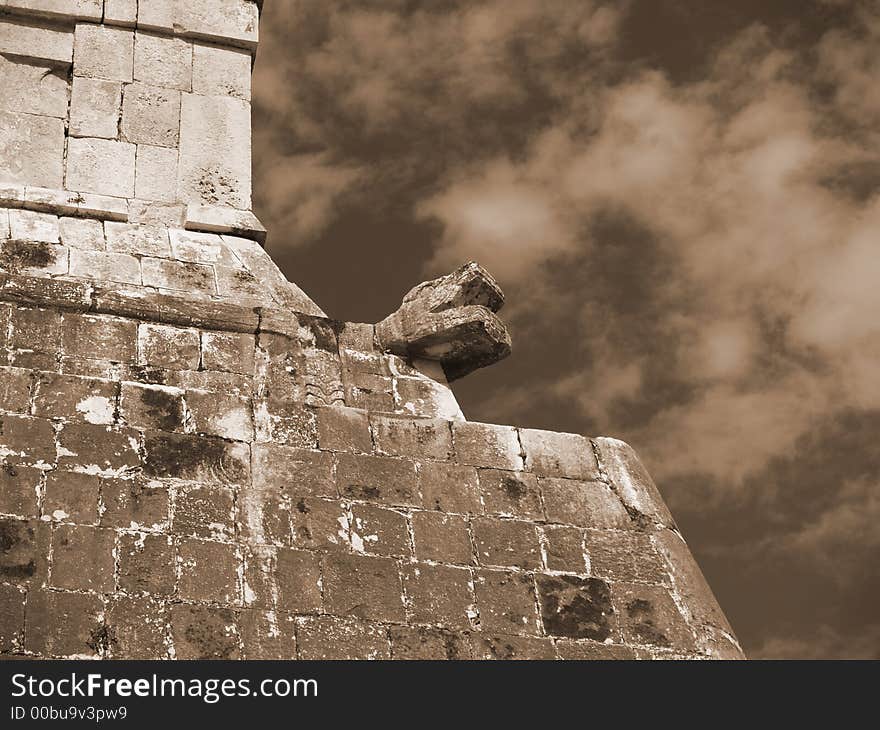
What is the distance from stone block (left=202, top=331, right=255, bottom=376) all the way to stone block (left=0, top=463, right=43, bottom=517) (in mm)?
1321

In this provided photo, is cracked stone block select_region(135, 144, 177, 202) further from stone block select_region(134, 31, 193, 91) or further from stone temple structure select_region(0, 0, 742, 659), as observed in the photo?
stone block select_region(134, 31, 193, 91)

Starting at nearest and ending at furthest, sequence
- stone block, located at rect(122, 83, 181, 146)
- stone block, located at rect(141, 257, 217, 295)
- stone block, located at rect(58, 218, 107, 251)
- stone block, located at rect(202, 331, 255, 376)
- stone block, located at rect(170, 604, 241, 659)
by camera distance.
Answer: stone block, located at rect(170, 604, 241, 659), stone block, located at rect(202, 331, 255, 376), stone block, located at rect(141, 257, 217, 295), stone block, located at rect(58, 218, 107, 251), stone block, located at rect(122, 83, 181, 146)

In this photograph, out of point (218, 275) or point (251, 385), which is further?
point (218, 275)

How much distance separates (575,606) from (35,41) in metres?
5.61

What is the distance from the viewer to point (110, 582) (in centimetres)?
716

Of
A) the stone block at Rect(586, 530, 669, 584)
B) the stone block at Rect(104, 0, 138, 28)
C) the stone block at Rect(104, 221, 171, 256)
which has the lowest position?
the stone block at Rect(586, 530, 669, 584)

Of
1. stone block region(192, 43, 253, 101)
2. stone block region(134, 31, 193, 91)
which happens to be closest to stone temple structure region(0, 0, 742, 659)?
stone block region(134, 31, 193, 91)

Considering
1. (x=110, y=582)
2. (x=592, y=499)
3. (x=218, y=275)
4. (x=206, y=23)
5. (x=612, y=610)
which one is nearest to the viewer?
(x=110, y=582)

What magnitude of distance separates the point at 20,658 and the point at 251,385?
2230 mm

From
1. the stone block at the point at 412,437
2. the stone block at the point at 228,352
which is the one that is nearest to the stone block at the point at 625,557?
the stone block at the point at 412,437

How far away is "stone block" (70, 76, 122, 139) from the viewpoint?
33.6 ft

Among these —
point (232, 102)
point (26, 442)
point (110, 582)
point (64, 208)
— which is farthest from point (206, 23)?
point (110, 582)

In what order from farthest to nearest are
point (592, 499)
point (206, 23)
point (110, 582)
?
point (206, 23) < point (592, 499) < point (110, 582)

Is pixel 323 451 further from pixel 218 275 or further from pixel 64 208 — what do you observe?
pixel 64 208
